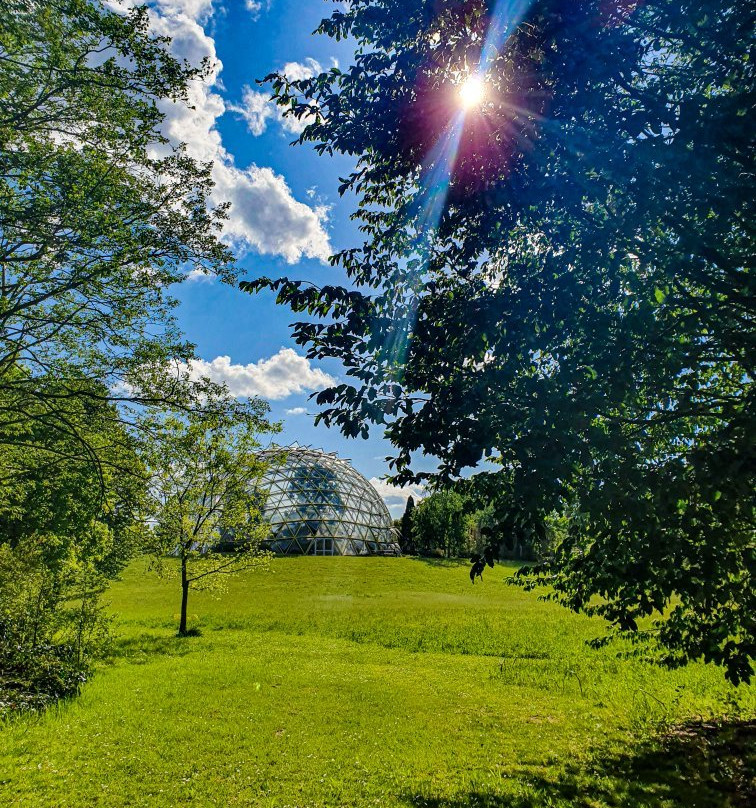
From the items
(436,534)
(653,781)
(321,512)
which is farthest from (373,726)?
(436,534)

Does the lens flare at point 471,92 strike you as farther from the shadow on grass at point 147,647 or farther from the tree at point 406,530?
the tree at point 406,530

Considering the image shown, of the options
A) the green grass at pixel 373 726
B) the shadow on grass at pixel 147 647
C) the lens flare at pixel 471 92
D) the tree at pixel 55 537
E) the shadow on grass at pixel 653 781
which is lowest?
the shadow on grass at pixel 147 647

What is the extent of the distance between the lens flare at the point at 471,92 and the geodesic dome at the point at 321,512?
47109mm

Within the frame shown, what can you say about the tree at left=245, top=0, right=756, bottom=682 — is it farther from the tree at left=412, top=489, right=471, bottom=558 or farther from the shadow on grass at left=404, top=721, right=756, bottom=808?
the tree at left=412, top=489, right=471, bottom=558

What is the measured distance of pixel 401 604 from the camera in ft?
89.9

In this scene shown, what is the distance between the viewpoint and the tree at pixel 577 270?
4.33 metres

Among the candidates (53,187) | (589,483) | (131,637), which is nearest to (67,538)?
(131,637)

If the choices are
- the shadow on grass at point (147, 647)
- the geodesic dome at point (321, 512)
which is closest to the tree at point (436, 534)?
the geodesic dome at point (321, 512)

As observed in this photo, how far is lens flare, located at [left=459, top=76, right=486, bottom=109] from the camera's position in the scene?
18.0 feet

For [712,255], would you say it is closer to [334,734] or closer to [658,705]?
[334,734]

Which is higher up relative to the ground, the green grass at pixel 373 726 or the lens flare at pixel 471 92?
the lens flare at pixel 471 92

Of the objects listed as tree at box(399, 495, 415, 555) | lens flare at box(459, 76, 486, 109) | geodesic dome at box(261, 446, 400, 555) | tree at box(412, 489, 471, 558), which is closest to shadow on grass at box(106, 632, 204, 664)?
lens flare at box(459, 76, 486, 109)

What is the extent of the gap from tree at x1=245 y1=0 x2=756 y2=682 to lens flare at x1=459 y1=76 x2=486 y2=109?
8cm

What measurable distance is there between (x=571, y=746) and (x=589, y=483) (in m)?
6.77
